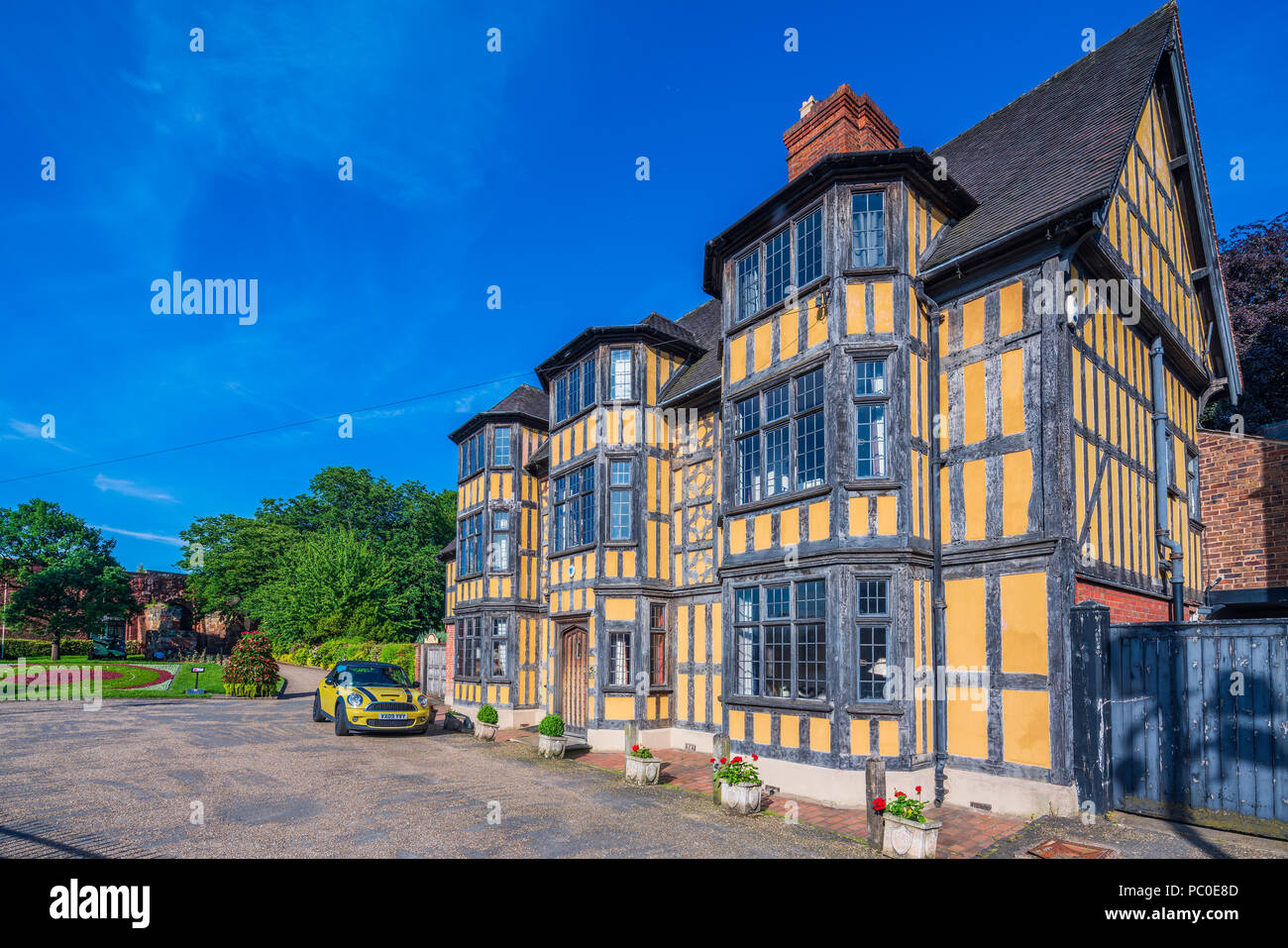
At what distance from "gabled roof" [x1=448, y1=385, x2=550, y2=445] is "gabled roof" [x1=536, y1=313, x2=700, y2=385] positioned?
4.06 meters

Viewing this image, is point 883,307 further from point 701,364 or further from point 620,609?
point 620,609

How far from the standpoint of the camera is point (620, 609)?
17.8 metres

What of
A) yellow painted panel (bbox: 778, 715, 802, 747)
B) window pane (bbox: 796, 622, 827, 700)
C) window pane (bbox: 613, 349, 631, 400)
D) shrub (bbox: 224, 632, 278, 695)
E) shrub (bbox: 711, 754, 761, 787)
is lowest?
shrub (bbox: 224, 632, 278, 695)

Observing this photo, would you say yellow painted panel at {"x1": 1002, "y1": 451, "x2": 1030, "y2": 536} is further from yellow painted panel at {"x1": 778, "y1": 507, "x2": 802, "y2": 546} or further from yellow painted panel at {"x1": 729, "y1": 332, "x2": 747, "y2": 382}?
yellow painted panel at {"x1": 729, "y1": 332, "x2": 747, "y2": 382}

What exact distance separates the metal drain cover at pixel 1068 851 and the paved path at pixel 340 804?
195 cm

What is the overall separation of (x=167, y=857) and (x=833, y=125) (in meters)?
14.1

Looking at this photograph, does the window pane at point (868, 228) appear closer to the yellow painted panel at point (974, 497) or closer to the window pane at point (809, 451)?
the window pane at point (809, 451)

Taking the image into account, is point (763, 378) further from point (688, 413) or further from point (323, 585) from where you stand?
point (323, 585)

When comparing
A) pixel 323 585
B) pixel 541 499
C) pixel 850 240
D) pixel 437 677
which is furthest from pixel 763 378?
pixel 323 585

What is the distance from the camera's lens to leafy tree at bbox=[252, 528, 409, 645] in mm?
39969

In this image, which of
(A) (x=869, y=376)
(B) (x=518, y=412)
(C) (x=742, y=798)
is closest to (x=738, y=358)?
(A) (x=869, y=376)

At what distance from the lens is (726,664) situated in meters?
13.4

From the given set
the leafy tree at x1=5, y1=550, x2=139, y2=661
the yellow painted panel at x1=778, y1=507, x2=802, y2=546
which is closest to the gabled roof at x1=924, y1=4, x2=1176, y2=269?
the yellow painted panel at x1=778, y1=507, x2=802, y2=546

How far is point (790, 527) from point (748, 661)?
2.52m
